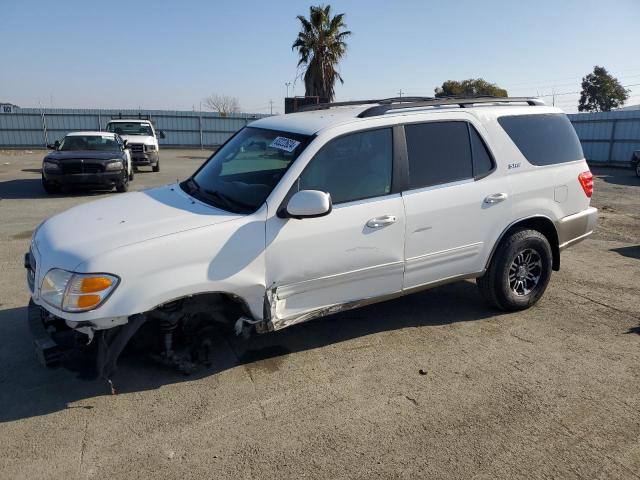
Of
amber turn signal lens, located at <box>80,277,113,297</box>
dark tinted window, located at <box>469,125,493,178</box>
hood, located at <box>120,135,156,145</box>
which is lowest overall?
amber turn signal lens, located at <box>80,277,113,297</box>

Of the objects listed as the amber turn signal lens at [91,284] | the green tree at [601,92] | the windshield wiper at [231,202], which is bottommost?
the amber turn signal lens at [91,284]

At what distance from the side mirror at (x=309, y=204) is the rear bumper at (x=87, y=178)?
10.2m

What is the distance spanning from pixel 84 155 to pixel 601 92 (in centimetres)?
5036

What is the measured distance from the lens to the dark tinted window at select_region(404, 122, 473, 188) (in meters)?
4.32

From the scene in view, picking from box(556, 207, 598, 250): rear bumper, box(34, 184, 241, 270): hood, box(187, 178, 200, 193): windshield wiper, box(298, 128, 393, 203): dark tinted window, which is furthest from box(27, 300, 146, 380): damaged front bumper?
box(556, 207, 598, 250): rear bumper

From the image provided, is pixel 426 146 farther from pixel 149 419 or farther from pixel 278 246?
pixel 149 419

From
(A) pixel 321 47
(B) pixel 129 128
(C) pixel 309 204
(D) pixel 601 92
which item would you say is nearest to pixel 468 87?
(D) pixel 601 92

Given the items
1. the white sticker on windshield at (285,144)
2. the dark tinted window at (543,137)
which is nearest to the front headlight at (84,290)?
the white sticker on windshield at (285,144)

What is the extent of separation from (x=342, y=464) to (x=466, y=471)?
680mm

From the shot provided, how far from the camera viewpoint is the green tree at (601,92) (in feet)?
160

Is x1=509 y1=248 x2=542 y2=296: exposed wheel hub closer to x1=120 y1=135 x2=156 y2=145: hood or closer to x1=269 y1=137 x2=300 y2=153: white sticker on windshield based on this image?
x1=269 y1=137 x2=300 y2=153: white sticker on windshield

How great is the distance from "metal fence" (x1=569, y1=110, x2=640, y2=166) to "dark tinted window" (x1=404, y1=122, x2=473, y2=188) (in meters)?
20.1

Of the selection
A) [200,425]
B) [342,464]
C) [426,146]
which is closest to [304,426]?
[342,464]

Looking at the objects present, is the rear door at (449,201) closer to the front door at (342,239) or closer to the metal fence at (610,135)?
the front door at (342,239)
